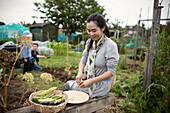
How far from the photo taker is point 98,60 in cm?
174

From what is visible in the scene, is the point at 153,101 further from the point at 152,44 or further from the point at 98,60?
the point at 98,60

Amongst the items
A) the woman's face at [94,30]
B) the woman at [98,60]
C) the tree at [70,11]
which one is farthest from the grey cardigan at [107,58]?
the tree at [70,11]

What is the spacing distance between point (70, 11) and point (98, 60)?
17763 millimetres

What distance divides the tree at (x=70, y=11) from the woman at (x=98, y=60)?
16701 mm

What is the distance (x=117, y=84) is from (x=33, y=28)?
21666 millimetres

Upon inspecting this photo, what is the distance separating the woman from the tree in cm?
1670

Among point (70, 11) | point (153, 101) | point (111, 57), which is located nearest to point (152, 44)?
point (153, 101)

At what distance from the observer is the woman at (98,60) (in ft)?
5.39

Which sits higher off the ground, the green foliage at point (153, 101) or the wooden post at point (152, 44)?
the wooden post at point (152, 44)

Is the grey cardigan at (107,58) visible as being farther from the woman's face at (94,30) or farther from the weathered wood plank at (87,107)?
the weathered wood plank at (87,107)

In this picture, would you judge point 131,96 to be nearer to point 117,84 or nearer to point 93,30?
point 117,84

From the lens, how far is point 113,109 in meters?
2.55

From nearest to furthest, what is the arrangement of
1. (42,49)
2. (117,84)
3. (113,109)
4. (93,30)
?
1. (93,30)
2. (113,109)
3. (117,84)
4. (42,49)

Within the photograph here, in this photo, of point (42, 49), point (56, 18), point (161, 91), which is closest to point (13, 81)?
point (161, 91)
